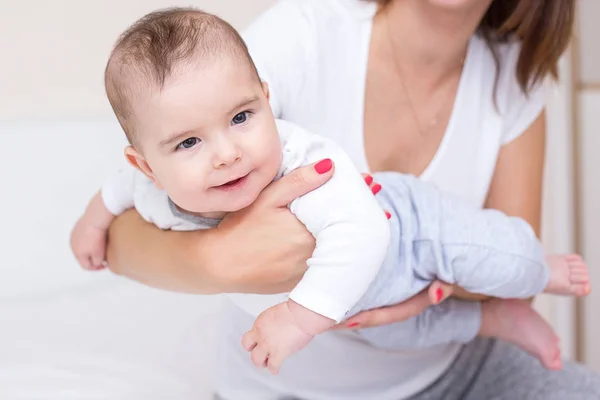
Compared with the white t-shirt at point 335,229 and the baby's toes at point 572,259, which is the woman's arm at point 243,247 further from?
the baby's toes at point 572,259

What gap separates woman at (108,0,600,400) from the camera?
2.89 feet

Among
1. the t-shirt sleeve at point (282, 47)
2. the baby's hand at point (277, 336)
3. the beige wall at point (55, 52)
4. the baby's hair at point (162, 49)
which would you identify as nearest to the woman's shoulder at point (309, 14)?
the t-shirt sleeve at point (282, 47)

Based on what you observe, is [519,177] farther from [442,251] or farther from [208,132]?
[208,132]

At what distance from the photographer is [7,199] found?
115 centimetres

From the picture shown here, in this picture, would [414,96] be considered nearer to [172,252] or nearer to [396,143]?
[396,143]

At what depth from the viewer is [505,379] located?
1.01 metres

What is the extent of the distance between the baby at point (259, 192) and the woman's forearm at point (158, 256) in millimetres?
14

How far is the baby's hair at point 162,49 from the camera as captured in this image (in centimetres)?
58

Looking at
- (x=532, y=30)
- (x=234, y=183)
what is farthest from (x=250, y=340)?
(x=532, y=30)

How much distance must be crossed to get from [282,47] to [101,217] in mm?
269

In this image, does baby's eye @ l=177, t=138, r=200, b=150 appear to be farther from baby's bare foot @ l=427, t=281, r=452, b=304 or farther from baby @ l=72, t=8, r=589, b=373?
baby's bare foot @ l=427, t=281, r=452, b=304

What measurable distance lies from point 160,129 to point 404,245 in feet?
0.98

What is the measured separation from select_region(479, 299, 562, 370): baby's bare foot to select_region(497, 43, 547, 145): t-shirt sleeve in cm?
21

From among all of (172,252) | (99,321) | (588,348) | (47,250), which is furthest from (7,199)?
(588,348)
